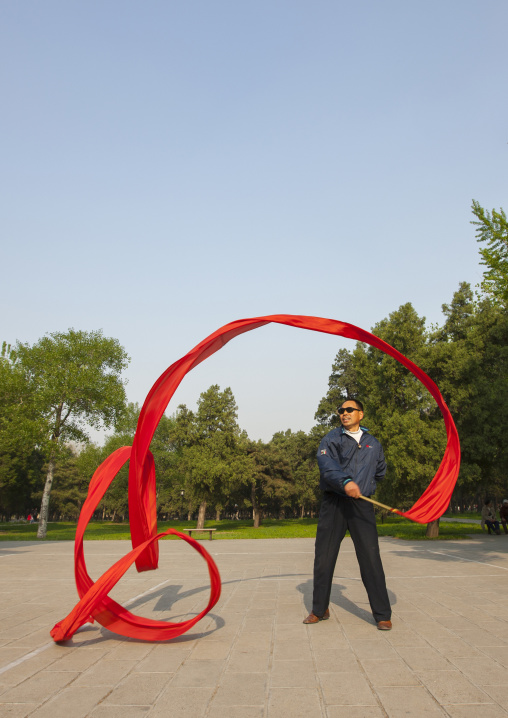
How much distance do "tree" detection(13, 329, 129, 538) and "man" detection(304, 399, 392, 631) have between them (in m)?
26.7

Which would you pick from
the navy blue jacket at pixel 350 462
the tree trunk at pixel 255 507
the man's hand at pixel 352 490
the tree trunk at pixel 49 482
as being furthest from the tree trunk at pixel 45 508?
the man's hand at pixel 352 490

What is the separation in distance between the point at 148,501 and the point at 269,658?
91.5 inches

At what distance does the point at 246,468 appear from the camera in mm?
41062

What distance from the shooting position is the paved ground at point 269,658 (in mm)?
3539

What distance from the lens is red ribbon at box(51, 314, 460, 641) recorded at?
5.39 metres

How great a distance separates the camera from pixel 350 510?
6.04 metres

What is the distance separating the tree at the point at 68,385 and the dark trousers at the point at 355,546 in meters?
26.7

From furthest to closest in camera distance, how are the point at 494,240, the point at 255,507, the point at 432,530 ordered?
1. the point at 255,507
2. the point at 432,530
3. the point at 494,240

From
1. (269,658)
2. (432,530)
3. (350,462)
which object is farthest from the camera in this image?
(432,530)

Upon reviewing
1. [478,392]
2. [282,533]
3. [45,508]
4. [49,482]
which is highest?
[478,392]

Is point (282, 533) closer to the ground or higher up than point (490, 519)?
closer to the ground

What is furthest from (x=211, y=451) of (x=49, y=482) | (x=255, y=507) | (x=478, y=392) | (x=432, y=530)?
(x=478, y=392)

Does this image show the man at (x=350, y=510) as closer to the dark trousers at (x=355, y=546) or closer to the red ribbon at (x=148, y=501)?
the dark trousers at (x=355, y=546)

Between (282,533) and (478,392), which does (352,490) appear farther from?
(282,533)
